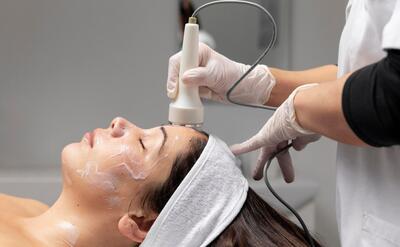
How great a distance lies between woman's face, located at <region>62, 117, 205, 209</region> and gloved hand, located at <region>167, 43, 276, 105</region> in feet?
0.46

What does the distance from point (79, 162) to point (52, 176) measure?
1.09 meters

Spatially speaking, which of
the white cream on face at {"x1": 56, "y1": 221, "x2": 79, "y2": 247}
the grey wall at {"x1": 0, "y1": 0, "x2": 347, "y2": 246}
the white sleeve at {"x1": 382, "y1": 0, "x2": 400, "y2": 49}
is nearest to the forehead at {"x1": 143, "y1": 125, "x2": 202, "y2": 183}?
the white cream on face at {"x1": 56, "y1": 221, "x2": 79, "y2": 247}

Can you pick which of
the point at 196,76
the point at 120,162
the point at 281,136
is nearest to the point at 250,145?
the point at 281,136

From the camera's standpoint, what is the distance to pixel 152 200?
1261mm

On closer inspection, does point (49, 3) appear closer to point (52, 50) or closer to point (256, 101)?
point (52, 50)

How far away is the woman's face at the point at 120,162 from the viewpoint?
1.25 m

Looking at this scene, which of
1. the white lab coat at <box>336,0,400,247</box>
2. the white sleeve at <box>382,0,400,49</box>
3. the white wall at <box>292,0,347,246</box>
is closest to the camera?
the white sleeve at <box>382,0,400,49</box>

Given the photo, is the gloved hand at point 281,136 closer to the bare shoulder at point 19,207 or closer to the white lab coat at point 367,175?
the white lab coat at point 367,175

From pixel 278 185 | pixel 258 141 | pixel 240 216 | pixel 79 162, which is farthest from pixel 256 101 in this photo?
pixel 278 185

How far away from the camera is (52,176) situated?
2.28 m

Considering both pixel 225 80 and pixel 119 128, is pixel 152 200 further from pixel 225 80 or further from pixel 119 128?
pixel 225 80

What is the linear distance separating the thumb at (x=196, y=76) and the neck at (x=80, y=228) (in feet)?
1.27

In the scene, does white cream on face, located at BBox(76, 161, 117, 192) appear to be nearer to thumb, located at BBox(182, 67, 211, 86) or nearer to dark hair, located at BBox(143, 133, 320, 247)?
dark hair, located at BBox(143, 133, 320, 247)

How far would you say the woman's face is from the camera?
125 cm
